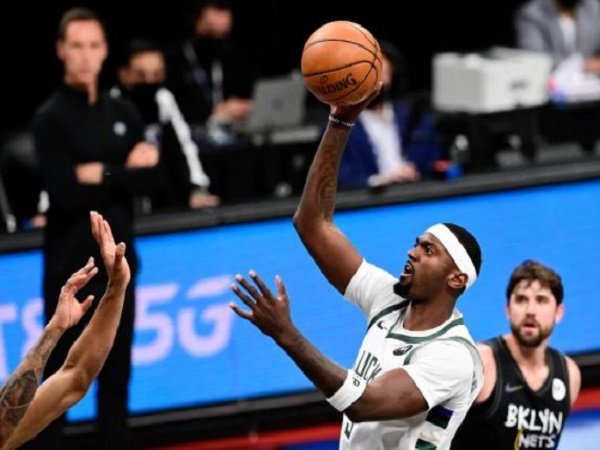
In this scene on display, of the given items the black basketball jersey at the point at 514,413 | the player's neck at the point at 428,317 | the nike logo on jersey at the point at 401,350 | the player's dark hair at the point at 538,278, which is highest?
the player's neck at the point at 428,317

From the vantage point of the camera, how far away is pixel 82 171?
26.7 feet

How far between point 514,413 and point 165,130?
3.69 m

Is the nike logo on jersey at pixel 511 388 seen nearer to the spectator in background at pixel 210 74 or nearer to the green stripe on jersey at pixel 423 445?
the green stripe on jersey at pixel 423 445

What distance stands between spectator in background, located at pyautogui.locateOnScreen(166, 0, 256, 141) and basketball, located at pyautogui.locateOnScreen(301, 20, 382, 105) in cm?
449

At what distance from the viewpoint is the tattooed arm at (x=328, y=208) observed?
22.4ft

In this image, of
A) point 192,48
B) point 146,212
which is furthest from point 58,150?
point 192,48

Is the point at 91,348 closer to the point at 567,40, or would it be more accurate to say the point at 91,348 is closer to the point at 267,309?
the point at 267,309

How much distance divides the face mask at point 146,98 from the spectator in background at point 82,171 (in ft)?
8.34

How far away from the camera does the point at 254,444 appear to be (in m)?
9.38

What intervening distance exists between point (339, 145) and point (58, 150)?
1.81 metres

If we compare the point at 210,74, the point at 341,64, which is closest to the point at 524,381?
the point at 341,64

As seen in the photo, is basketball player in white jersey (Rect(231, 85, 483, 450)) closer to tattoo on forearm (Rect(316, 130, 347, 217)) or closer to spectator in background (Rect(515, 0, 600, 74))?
tattoo on forearm (Rect(316, 130, 347, 217))

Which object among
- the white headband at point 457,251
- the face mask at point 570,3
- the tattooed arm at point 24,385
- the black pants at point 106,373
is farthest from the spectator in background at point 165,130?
the tattooed arm at point 24,385

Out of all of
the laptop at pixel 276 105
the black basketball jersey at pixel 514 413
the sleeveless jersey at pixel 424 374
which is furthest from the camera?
the laptop at pixel 276 105
